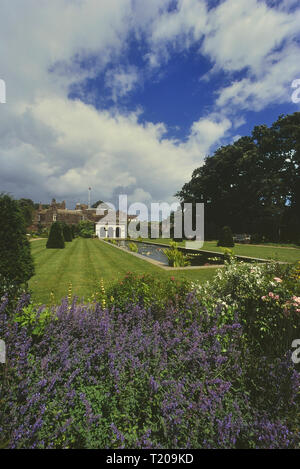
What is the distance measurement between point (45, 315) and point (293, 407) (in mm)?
3237

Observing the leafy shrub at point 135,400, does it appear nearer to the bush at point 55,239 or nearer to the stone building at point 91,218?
the bush at point 55,239

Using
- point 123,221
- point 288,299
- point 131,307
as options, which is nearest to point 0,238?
point 131,307

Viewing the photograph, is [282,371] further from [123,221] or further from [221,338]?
[123,221]

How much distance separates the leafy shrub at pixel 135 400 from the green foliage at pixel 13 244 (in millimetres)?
2827

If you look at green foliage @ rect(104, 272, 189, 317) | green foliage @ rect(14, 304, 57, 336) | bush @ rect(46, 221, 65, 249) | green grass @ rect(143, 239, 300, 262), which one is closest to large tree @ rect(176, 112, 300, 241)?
green grass @ rect(143, 239, 300, 262)

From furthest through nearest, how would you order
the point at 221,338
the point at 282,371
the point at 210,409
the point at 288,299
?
the point at 288,299
the point at 221,338
the point at 282,371
the point at 210,409

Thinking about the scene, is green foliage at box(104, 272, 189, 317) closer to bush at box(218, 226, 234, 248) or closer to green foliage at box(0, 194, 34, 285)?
green foliage at box(0, 194, 34, 285)

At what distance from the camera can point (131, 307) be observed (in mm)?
4004

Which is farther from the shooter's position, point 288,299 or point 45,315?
point 288,299

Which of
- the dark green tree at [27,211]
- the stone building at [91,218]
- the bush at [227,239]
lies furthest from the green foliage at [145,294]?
the stone building at [91,218]

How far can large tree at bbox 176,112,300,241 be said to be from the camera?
102 ft

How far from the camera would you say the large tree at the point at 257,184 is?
31038 mm

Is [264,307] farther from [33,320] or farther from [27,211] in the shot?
[27,211]

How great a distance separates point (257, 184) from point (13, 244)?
113ft
